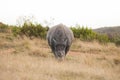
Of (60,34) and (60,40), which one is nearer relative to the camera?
(60,40)

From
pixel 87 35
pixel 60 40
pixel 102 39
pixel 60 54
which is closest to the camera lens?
pixel 60 54

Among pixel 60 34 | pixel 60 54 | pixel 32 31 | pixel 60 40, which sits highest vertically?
pixel 32 31

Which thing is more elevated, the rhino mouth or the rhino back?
the rhino back

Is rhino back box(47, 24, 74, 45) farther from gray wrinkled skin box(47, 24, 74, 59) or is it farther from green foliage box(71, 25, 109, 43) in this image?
green foliage box(71, 25, 109, 43)

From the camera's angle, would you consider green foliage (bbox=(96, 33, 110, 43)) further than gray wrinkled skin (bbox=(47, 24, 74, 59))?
Yes

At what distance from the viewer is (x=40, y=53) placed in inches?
535

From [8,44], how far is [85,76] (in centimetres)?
868

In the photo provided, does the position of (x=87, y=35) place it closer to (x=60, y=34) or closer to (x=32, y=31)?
(x=32, y=31)

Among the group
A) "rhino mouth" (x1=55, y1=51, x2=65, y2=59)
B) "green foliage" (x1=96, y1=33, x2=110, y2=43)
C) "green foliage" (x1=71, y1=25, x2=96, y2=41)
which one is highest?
"green foliage" (x1=71, y1=25, x2=96, y2=41)

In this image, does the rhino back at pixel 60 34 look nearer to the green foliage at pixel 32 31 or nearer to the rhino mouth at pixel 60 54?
the rhino mouth at pixel 60 54

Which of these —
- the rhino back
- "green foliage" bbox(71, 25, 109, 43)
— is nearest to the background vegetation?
"green foliage" bbox(71, 25, 109, 43)

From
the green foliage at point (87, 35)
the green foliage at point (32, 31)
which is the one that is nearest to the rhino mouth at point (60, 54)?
the green foliage at point (87, 35)

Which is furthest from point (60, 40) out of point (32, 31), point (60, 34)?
point (32, 31)

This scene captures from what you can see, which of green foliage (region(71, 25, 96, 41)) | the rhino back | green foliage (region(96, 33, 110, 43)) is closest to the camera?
the rhino back
